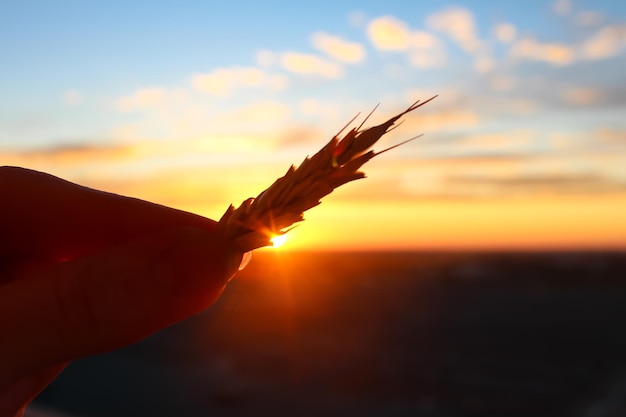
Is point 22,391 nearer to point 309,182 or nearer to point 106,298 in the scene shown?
point 106,298

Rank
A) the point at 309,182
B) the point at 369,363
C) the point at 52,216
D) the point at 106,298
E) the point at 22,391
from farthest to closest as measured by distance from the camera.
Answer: the point at 369,363
the point at 52,216
the point at 22,391
the point at 106,298
the point at 309,182

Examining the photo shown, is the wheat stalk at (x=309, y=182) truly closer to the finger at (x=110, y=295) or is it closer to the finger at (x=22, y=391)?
the finger at (x=110, y=295)

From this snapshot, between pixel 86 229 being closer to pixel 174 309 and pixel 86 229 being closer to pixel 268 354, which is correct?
pixel 174 309

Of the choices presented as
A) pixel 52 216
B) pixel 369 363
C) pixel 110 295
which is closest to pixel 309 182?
pixel 110 295

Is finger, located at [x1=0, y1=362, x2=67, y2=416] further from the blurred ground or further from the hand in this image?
the blurred ground

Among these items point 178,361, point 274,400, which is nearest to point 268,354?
point 178,361
